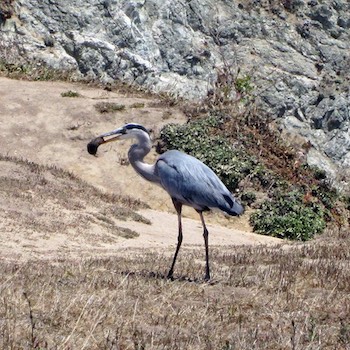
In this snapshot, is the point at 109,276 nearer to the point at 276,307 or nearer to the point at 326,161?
the point at 276,307

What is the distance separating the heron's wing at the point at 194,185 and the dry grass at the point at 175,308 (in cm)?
82

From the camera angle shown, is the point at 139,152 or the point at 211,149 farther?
the point at 211,149

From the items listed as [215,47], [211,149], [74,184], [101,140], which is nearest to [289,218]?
[211,149]

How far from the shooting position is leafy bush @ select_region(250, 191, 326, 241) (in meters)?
22.2

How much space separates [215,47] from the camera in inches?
1614

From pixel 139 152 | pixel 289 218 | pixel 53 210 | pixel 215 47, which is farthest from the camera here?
pixel 215 47

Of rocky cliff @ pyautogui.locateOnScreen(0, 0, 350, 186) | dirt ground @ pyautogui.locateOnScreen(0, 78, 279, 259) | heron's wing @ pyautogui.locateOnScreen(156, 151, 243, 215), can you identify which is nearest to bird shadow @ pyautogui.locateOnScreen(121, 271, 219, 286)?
heron's wing @ pyautogui.locateOnScreen(156, 151, 243, 215)

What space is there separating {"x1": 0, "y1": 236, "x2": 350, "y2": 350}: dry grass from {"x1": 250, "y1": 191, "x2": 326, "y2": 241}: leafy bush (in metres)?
11.9

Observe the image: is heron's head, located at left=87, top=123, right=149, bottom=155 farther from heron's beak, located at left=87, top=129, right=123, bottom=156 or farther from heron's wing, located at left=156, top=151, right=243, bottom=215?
heron's wing, located at left=156, top=151, right=243, bottom=215

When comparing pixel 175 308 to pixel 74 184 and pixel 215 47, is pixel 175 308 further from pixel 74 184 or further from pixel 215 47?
pixel 215 47

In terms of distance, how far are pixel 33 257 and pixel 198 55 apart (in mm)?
28418

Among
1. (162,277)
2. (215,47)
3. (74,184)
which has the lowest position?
(215,47)

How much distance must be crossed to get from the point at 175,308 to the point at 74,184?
13525mm

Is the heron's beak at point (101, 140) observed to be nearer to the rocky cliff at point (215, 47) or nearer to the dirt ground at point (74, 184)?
the dirt ground at point (74, 184)
